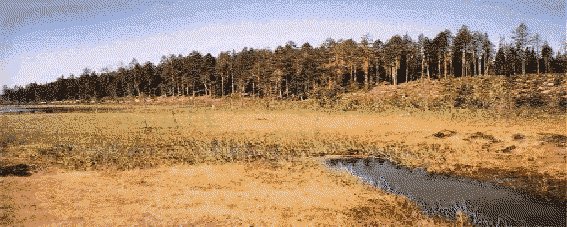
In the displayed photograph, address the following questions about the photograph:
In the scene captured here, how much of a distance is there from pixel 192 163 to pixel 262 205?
879cm

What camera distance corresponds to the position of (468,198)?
15.4 metres

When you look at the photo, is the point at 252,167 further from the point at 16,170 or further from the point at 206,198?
the point at 16,170

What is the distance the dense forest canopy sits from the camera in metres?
87.4

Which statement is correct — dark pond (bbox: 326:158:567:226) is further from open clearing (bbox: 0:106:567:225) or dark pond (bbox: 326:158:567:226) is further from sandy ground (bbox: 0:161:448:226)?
sandy ground (bbox: 0:161:448:226)

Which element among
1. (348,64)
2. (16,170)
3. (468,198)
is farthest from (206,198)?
(348,64)

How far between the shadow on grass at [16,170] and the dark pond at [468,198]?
53.6ft

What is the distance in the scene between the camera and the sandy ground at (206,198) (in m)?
13.3

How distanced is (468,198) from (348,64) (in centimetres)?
7559


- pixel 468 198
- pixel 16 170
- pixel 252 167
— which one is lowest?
pixel 468 198

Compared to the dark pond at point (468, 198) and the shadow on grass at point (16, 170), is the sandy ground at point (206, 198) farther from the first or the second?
the dark pond at point (468, 198)

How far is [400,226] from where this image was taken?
12.3 meters

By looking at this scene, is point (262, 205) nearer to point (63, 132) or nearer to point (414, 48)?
point (63, 132)

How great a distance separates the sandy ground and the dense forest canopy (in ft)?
194

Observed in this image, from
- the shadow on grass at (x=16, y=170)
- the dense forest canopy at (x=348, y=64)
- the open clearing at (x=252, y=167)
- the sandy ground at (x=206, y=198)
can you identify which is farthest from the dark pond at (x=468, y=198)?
the dense forest canopy at (x=348, y=64)
